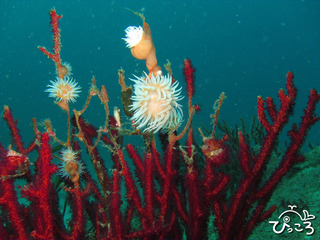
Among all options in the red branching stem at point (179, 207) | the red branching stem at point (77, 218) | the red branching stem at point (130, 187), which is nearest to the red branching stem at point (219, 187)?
the red branching stem at point (179, 207)

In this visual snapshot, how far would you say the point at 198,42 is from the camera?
103312 millimetres

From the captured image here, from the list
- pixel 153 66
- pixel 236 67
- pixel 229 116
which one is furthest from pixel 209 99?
pixel 153 66

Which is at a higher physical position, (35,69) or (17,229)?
(35,69)

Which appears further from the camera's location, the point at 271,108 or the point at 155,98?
the point at 271,108

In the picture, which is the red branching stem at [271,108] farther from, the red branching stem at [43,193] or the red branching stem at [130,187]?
the red branching stem at [43,193]

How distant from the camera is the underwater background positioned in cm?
8250

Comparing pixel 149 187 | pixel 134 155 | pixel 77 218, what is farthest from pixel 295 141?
pixel 77 218

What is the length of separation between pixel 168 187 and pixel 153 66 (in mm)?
1428

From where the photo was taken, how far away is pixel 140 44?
2688 millimetres

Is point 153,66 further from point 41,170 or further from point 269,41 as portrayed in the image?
point 269,41

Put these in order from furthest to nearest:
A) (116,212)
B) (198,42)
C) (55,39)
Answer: (198,42) → (55,39) → (116,212)

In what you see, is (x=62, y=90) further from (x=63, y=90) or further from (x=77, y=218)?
(x=77, y=218)

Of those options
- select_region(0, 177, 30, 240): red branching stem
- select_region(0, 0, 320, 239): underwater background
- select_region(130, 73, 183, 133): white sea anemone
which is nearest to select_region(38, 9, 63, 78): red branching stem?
select_region(130, 73, 183, 133): white sea anemone

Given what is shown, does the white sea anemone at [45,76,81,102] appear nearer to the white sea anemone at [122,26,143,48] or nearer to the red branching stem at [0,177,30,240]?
the white sea anemone at [122,26,143,48]
